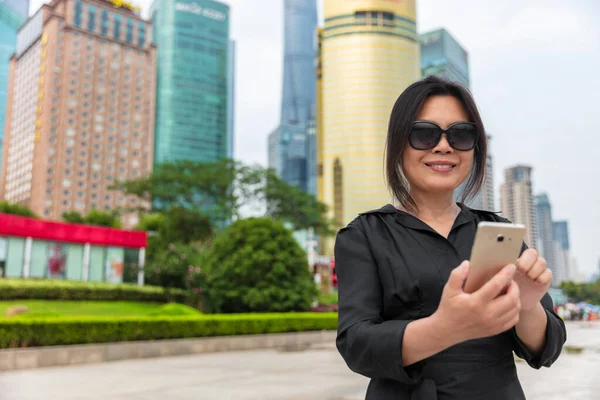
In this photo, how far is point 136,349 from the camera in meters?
11.2

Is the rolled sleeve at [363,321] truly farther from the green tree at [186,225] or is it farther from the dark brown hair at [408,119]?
the green tree at [186,225]

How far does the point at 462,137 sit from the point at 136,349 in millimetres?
→ 11125

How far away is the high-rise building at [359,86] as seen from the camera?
88125mm

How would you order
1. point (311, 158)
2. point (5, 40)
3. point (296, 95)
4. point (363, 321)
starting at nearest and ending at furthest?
point (363, 321)
point (5, 40)
point (311, 158)
point (296, 95)

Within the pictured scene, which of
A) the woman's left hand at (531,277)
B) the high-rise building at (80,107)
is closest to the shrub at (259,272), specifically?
the woman's left hand at (531,277)

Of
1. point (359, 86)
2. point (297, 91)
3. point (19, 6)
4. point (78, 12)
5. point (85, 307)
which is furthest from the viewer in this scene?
point (297, 91)

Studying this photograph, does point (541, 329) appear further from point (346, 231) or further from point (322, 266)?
point (322, 266)

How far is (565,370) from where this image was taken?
8.30 meters

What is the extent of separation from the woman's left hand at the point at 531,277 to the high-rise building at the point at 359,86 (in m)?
86.0

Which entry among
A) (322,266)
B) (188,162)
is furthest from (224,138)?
(188,162)

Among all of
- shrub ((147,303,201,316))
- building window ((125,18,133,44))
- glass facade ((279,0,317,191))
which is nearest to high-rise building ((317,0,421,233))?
building window ((125,18,133,44))

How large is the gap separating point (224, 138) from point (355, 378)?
112917 millimetres

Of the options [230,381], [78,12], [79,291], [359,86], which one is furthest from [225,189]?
[78,12]

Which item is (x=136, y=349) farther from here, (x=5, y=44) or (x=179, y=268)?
(x=5, y=44)
